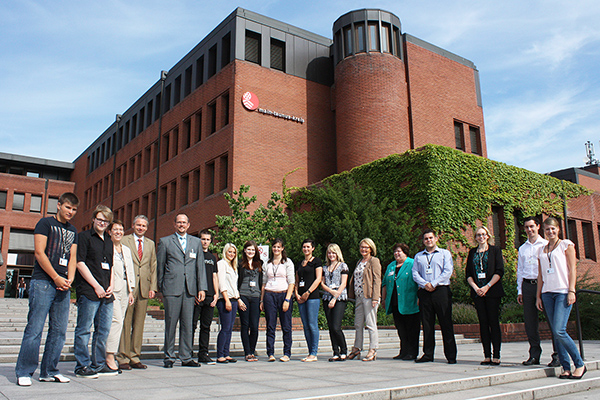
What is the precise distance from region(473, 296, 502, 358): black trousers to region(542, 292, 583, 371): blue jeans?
787mm

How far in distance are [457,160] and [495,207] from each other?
9.74 ft

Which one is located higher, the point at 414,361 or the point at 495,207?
the point at 495,207

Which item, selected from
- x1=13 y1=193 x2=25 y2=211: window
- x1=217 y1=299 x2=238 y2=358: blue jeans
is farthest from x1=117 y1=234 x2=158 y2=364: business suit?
x1=13 y1=193 x2=25 y2=211: window

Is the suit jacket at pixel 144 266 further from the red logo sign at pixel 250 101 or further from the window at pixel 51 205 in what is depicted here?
the window at pixel 51 205

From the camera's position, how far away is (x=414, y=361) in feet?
25.7

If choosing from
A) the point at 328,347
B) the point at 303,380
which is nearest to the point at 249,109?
the point at 328,347

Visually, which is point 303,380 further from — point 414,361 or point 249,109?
point 249,109

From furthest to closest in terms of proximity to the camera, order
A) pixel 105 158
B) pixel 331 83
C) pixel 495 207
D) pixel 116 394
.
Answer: pixel 105 158, pixel 331 83, pixel 495 207, pixel 116 394

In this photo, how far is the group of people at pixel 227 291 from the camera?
532 cm

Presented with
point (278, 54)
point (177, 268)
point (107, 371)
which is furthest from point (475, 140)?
point (107, 371)

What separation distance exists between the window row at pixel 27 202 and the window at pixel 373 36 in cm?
3549

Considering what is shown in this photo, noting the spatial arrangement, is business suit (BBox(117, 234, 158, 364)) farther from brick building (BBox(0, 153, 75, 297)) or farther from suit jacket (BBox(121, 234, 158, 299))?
brick building (BBox(0, 153, 75, 297))

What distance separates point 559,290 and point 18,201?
48.5 m

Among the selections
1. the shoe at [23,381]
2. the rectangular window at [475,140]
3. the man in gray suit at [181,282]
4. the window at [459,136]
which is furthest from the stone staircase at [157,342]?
the rectangular window at [475,140]
